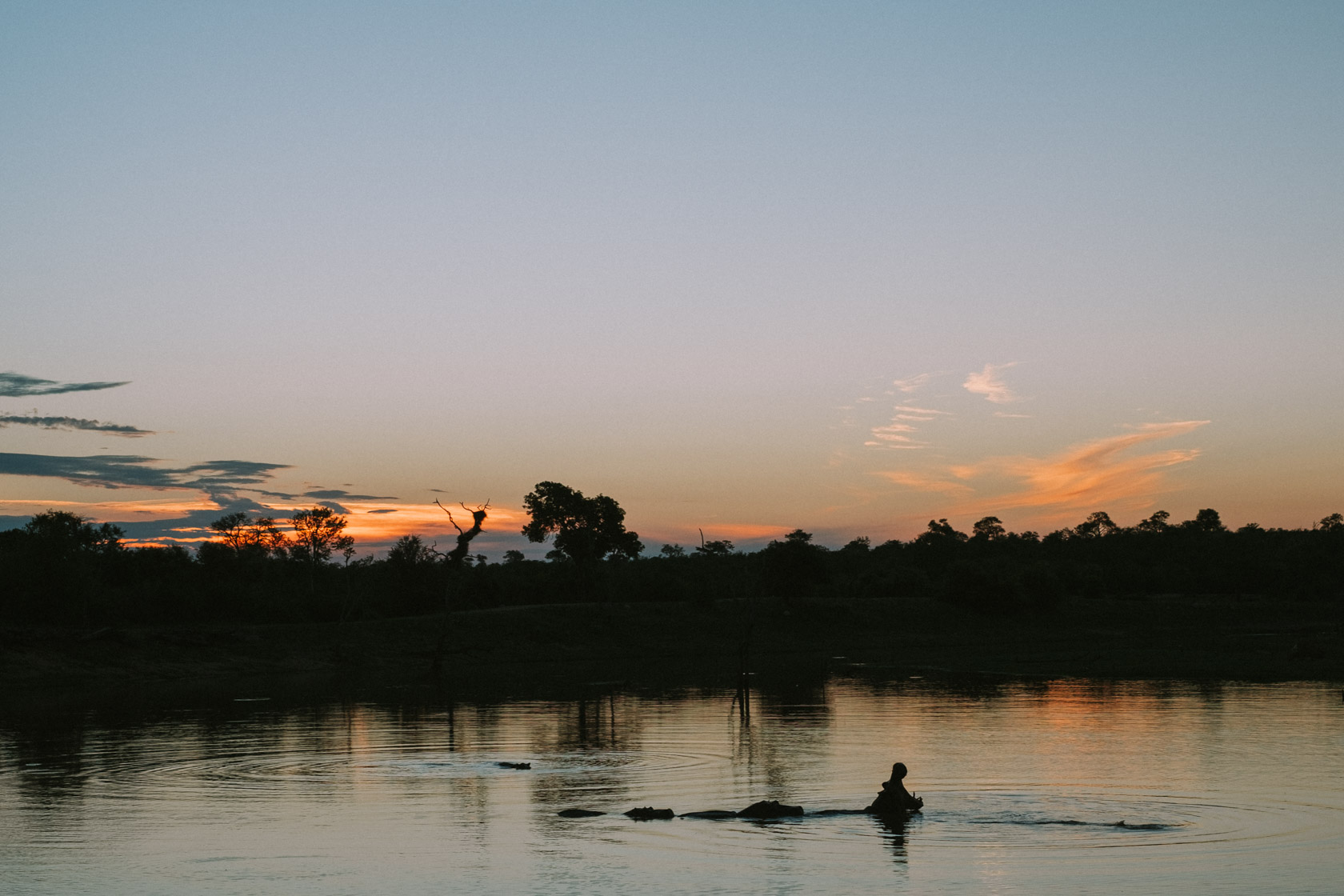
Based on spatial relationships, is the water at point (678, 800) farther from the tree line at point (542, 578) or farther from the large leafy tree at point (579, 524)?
the large leafy tree at point (579, 524)

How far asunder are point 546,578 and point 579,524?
6598 millimetres

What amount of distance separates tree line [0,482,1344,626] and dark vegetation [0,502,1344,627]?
0.50 ft

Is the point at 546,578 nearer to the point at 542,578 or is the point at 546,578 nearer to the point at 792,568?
the point at 542,578

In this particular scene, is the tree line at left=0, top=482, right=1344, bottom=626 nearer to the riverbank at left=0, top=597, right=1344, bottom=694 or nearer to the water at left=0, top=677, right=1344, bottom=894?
the riverbank at left=0, top=597, right=1344, bottom=694

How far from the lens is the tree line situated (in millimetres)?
87375

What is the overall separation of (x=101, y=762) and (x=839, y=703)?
32455mm

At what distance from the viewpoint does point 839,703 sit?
58438mm

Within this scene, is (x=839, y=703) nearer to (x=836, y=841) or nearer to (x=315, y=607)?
(x=836, y=841)

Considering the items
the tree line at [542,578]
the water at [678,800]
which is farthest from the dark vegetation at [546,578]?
the water at [678,800]

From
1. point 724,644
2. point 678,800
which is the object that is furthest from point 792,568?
point 678,800

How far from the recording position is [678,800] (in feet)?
102

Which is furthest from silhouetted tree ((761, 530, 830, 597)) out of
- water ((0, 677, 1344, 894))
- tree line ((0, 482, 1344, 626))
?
water ((0, 677, 1344, 894))

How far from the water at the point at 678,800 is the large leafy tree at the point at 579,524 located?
2848 inches

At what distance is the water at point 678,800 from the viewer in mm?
22125
